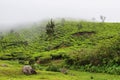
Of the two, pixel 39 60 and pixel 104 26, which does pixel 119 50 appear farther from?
pixel 104 26

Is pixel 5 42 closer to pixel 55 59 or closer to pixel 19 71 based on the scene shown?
pixel 55 59

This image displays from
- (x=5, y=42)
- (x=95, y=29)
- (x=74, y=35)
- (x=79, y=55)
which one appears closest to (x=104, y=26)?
(x=95, y=29)

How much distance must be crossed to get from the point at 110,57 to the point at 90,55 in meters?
7.03

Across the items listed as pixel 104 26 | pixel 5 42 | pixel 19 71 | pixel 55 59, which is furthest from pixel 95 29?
pixel 19 71

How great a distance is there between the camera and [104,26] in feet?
643

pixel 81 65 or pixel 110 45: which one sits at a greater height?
pixel 110 45

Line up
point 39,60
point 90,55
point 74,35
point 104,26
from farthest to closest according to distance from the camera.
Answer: point 104,26
point 74,35
point 39,60
point 90,55

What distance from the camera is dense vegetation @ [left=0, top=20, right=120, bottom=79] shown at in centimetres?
8506

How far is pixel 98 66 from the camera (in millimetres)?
83562

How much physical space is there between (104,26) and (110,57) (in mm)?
112766

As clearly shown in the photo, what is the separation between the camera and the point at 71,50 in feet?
409

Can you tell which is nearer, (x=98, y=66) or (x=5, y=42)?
(x=98, y=66)

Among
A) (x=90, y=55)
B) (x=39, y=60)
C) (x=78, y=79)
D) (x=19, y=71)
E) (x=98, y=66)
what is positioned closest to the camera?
(x=78, y=79)

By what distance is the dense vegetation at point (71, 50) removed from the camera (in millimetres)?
85062
